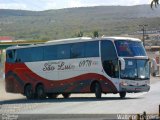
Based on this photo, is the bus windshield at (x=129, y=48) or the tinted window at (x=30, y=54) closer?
the bus windshield at (x=129, y=48)

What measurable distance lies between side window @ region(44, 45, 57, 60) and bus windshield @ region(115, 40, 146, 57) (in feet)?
16.3

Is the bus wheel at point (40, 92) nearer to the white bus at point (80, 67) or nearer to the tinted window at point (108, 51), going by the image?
the white bus at point (80, 67)

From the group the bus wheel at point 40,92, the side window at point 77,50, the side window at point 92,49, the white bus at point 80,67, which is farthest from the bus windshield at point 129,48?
the bus wheel at point 40,92

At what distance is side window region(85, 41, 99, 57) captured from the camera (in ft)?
105

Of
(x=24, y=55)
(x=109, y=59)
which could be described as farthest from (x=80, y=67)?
(x=24, y=55)

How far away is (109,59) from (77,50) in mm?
2672

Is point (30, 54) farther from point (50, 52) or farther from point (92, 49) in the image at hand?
point (92, 49)

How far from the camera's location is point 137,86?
31609 mm

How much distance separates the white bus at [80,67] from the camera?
31422mm

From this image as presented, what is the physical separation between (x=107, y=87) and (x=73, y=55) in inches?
136

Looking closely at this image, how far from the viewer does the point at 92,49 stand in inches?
1275

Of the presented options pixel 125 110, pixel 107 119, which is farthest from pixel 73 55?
pixel 107 119

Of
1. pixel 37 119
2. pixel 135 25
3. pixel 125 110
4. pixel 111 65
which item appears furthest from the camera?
pixel 135 25

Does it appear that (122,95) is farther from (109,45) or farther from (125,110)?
(125,110)
